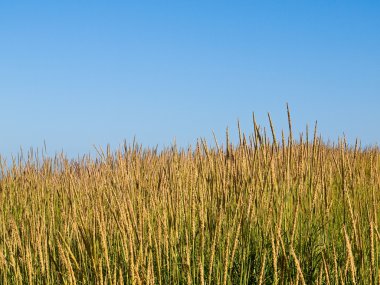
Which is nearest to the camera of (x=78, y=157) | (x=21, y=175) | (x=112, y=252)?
(x=112, y=252)

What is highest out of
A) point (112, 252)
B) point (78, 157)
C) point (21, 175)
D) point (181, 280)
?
point (78, 157)

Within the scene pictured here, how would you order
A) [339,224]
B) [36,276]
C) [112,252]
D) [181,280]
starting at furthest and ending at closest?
[339,224]
[112,252]
[36,276]
[181,280]

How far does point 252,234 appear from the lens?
2301 mm

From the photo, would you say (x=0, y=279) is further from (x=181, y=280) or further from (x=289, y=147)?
(x=289, y=147)

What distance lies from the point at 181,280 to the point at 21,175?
321 cm

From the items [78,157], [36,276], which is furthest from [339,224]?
[78,157]

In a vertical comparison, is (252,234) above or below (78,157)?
below

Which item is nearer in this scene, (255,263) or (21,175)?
(255,263)

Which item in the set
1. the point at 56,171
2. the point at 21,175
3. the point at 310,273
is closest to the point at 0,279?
the point at 310,273

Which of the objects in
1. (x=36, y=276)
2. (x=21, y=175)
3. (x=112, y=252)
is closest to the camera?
(x=36, y=276)

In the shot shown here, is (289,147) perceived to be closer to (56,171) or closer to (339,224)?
(339,224)

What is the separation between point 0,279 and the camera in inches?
99.7

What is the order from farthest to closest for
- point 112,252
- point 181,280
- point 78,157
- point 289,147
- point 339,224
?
point 78,157 → point 339,224 → point 112,252 → point 181,280 → point 289,147

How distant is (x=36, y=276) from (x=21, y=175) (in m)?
2.77
